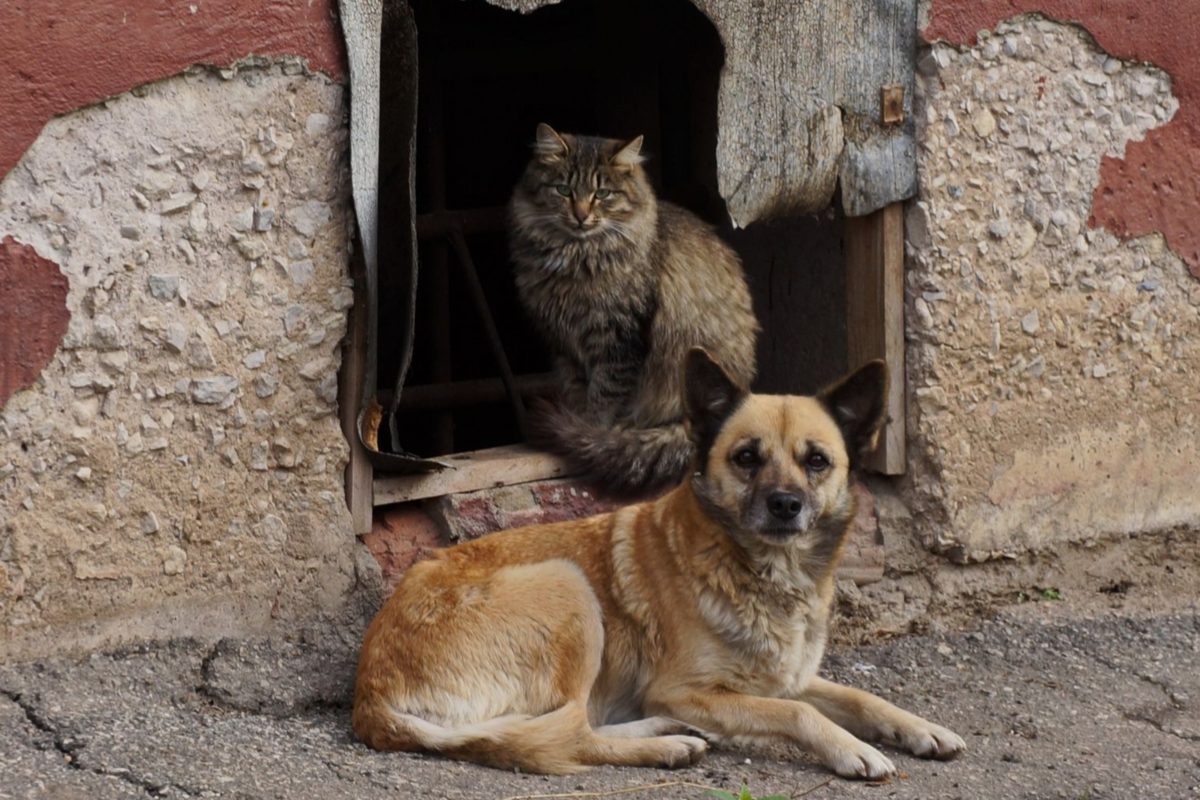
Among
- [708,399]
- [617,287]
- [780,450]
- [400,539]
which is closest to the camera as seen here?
[780,450]

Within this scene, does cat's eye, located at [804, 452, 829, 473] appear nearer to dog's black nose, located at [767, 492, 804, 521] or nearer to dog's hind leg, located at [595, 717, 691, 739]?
dog's black nose, located at [767, 492, 804, 521]

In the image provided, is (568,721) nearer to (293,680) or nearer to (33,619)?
(293,680)

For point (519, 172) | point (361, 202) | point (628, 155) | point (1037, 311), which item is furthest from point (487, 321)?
point (1037, 311)

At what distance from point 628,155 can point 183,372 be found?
2.23m

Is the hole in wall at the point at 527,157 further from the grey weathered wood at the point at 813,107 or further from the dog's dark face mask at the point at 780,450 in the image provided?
the dog's dark face mask at the point at 780,450

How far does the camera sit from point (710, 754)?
4.06 meters

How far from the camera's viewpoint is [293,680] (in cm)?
437

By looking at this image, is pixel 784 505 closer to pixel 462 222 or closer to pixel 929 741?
pixel 929 741

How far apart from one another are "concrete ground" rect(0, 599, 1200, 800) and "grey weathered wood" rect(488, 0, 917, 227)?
164 centimetres

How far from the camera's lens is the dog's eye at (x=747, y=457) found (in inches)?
158

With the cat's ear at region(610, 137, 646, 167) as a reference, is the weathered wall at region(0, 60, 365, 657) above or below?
below

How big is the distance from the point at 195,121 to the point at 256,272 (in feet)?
1.55

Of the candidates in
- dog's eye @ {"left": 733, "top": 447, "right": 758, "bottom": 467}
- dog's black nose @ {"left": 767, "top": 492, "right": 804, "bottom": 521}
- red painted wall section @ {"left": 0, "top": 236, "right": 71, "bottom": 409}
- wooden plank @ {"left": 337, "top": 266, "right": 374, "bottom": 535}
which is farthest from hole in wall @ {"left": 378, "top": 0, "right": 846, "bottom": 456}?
dog's black nose @ {"left": 767, "top": 492, "right": 804, "bottom": 521}

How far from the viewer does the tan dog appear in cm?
391
